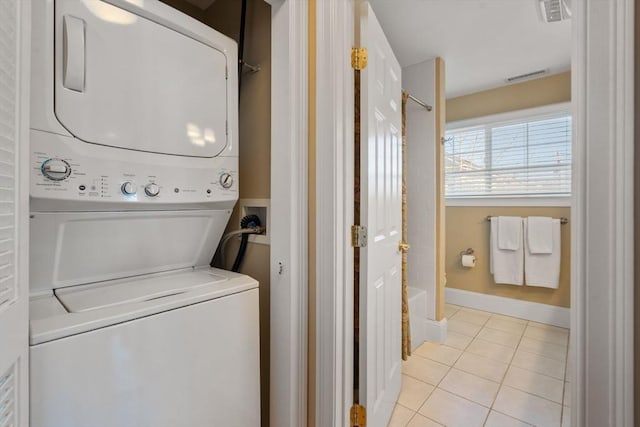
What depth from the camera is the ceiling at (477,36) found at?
6.20ft

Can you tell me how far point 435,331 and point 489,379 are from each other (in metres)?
0.57

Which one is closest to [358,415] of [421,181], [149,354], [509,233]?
[149,354]

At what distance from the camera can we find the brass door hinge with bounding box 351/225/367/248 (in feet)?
4.17

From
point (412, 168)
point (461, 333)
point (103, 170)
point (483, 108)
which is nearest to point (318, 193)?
point (103, 170)

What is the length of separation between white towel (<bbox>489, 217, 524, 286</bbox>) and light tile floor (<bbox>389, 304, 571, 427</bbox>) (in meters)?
0.43

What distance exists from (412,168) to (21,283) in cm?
254

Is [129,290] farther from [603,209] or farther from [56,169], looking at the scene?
[603,209]

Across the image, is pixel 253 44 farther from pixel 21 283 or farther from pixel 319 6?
pixel 21 283

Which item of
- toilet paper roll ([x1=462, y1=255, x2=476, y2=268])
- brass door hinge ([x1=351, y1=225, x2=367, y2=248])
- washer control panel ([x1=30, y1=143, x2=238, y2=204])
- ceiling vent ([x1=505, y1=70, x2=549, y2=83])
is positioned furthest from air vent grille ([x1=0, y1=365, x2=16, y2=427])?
ceiling vent ([x1=505, y1=70, x2=549, y2=83])

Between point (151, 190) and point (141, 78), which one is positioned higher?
point (141, 78)

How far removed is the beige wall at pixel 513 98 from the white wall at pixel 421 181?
99 centimetres

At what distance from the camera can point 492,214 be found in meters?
3.17

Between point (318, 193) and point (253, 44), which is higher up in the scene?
point (253, 44)

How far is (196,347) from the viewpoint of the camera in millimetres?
991
